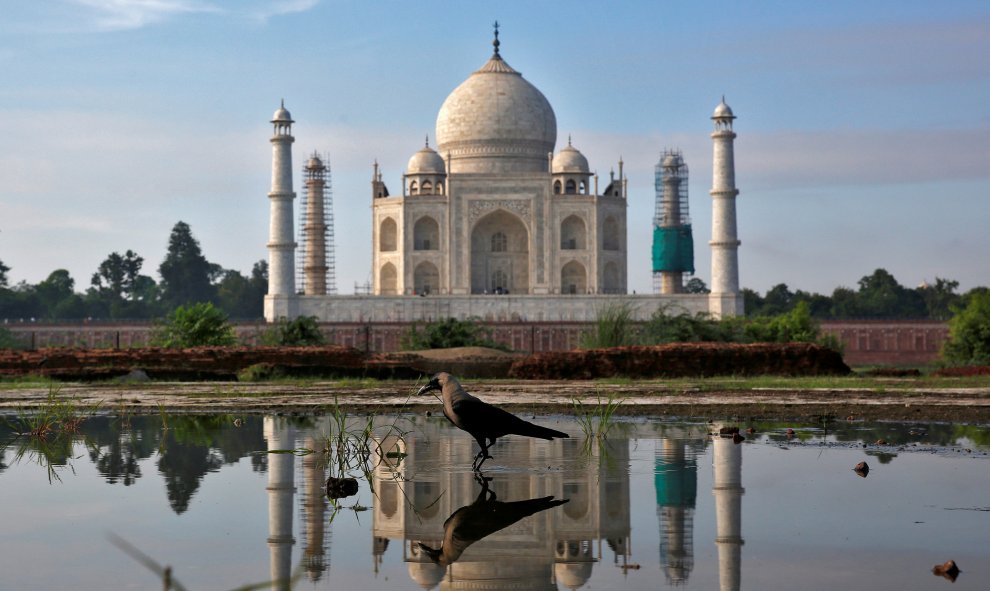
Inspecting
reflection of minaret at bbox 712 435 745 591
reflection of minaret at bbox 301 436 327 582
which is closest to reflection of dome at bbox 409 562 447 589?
reflection of minaret at bbox 301 436 327 582

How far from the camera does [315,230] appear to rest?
133 feet

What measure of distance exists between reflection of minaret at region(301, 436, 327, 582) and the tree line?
47.4m

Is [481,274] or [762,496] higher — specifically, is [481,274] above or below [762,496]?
above

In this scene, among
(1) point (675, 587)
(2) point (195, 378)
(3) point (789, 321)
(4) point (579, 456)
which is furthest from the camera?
(3) point (789, 321)

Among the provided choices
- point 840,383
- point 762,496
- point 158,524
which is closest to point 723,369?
point 840,383

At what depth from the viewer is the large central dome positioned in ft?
138

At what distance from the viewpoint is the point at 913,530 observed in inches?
189

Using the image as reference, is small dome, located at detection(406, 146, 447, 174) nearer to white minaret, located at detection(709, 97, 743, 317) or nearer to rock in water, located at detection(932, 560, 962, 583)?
white minaret, located at detection(709, 97, 743, 317)

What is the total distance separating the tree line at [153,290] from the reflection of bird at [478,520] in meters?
49.0

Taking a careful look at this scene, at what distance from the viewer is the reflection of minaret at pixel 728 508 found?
4051 millimetres

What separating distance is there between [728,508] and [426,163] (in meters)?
37.0

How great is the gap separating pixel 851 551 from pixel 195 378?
13.7 metres

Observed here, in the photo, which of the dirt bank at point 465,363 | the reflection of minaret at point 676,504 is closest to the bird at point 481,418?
the reflection of minaret at point 676,504

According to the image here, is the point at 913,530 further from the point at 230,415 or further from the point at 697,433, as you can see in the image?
the point at 230,415
